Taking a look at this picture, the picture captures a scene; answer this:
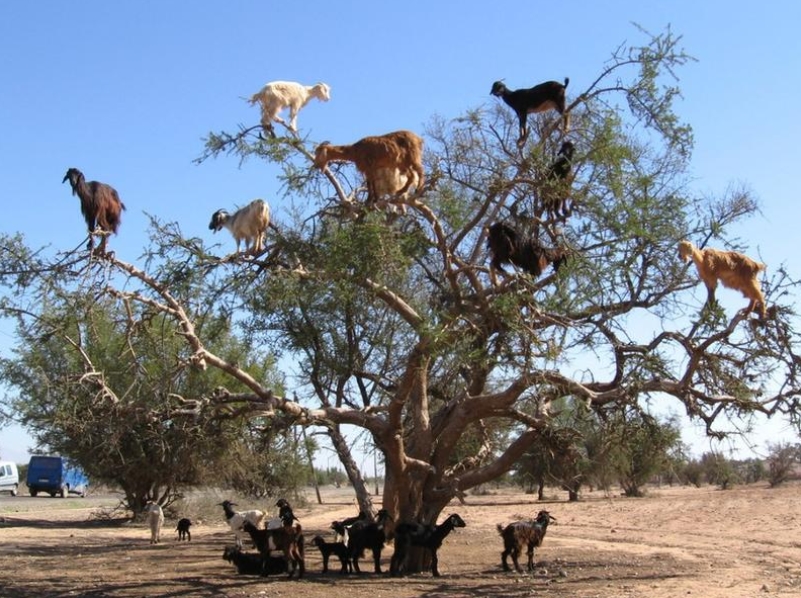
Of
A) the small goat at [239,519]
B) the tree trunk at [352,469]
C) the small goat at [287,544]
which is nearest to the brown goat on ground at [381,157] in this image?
the small goat at [287,544]

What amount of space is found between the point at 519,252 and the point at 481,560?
23.7ft

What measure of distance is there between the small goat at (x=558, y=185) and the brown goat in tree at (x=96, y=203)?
4.30 meters

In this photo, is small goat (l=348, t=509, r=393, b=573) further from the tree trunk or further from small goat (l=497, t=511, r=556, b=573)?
the tree trunk

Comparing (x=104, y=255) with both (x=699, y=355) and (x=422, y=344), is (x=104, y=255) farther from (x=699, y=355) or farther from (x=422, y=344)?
(x=699, y=355)

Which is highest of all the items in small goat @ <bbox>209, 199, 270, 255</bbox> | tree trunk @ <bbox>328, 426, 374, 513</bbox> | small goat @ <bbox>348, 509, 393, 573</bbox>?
small goat @ <bbox>209, 199, 270, 255</bbox>

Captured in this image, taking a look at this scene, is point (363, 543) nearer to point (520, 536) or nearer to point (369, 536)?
point (369, 536)

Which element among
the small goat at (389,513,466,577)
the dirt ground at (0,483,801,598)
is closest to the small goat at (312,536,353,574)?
the dirt ground at (0,483,801,598)

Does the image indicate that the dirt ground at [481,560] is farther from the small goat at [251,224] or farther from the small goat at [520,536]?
the small goat at [251,224]

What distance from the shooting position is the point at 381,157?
30.6 ft

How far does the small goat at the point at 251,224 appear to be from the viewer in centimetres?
959

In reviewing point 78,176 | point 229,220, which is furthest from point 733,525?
point 78,176

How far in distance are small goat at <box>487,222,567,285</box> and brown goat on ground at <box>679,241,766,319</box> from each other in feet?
4.20

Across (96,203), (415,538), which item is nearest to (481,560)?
(415,538)

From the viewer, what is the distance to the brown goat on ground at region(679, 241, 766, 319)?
8.96 m
